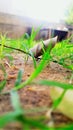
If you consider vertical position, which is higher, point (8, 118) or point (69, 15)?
point (69, 15)

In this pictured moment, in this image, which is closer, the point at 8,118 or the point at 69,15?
the point at 8,118

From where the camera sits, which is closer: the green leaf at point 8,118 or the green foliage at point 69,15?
the green leaf at point 8,118

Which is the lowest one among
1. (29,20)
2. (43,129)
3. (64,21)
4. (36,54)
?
(43,129)

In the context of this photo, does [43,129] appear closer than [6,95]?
Yes

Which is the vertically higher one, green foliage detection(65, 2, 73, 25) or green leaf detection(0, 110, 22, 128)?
green foliage detection(65, 2, 73, 25)

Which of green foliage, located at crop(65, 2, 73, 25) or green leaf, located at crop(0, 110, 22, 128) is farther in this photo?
green foliage, located at crop(65, 2, 73, 25)

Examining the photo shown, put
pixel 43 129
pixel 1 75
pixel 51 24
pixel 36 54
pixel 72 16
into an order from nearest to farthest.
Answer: pixel 43 129 → pixel 1 75 → pixel 36 54 → pixel 51 24 → pixel 72 16

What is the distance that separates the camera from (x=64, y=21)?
679 centimetres

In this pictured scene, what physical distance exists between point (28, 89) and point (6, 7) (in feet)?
16.1

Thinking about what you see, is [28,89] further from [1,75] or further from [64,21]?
[64,21]

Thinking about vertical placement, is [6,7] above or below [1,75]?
above

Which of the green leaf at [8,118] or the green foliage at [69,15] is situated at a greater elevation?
the green foliage at [69,15]

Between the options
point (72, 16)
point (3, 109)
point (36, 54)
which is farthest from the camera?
point (72, 16)

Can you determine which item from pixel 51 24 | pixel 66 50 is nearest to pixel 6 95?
pixel 66 50
